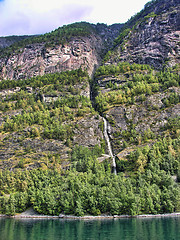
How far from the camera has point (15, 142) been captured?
518 feet

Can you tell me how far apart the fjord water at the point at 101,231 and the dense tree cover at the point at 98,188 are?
40.6 ft

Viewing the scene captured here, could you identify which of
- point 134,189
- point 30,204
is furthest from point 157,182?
point 30,204

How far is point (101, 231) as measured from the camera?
224 feet

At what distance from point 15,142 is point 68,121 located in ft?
140

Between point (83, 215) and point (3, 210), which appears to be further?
point (3, 210)

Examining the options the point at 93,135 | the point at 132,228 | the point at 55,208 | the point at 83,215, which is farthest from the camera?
the point at 93,135

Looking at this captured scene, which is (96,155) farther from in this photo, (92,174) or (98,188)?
(98,188)

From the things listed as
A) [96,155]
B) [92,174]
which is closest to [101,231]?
[92,174]

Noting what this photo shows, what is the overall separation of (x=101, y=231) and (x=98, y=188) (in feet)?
104

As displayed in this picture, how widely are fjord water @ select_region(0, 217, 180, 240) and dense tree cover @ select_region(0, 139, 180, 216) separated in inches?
487

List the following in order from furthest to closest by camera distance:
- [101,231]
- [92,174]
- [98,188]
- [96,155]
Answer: [96,155] → [92,174] → [98,188] → [101,231]

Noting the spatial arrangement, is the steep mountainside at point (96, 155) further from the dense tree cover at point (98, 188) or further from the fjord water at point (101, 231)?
the fjord water at point (101, 231)

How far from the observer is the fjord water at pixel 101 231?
6192 centimetres

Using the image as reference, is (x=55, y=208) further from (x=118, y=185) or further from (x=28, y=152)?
(x=28, y=152)
